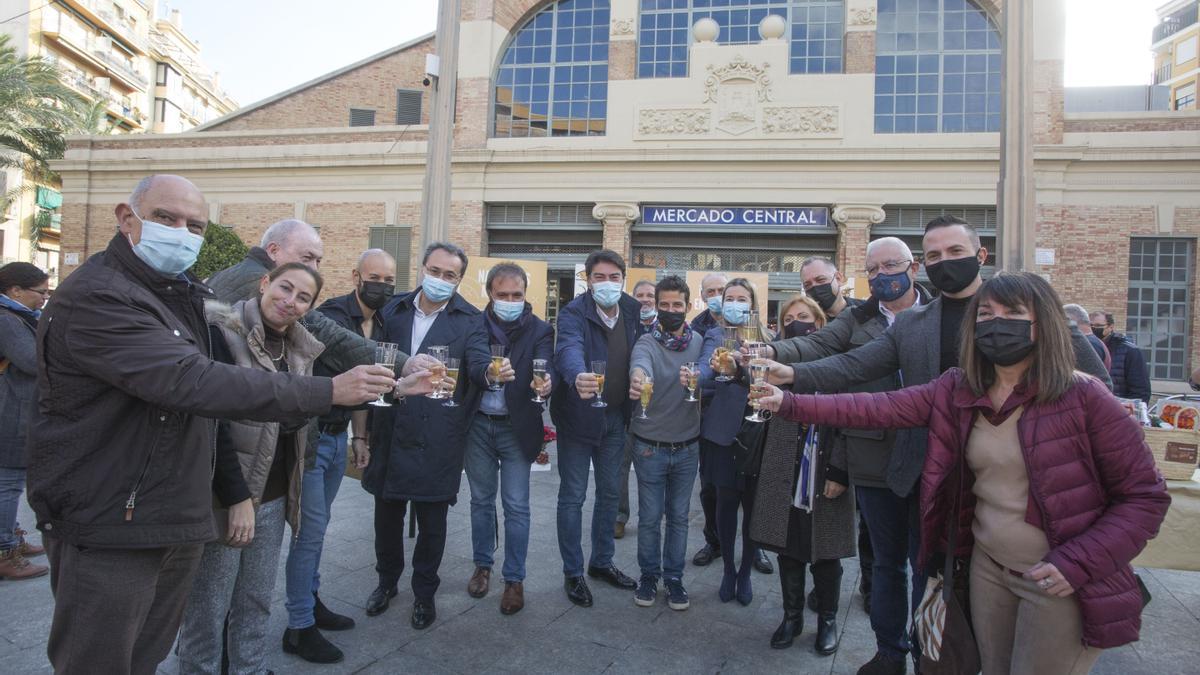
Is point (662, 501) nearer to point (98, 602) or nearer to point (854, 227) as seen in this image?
point (98, 602)

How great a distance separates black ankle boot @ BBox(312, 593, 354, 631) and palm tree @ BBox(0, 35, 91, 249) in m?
24.4

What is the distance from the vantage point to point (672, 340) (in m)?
4.31

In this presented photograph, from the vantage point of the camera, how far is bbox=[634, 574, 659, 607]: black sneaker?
161 inches

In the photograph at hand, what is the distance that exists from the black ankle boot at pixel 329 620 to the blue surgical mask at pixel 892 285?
354 cm

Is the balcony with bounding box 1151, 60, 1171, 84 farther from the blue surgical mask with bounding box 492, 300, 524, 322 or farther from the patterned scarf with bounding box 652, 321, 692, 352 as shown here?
the blue surgical mask with bounding box 492, 300, 524, 322

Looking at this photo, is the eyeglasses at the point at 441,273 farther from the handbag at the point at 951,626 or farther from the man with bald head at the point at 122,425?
the handbag at the point at 951,626

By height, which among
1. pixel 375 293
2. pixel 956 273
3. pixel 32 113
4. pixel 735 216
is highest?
pixel 32 113

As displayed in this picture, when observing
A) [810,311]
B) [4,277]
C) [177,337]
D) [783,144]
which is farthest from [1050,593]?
[783,144]

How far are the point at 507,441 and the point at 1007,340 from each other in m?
2.87

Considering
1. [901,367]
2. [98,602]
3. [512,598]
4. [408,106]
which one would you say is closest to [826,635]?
[901,367]

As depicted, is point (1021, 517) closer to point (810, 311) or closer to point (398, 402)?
point (810, 311)

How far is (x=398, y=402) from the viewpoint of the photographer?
148 inches

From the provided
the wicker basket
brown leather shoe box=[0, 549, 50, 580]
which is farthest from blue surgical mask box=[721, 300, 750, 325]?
brown leather shoe box=[0, 549, 50, 580]

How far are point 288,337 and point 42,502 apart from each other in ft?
3.75
